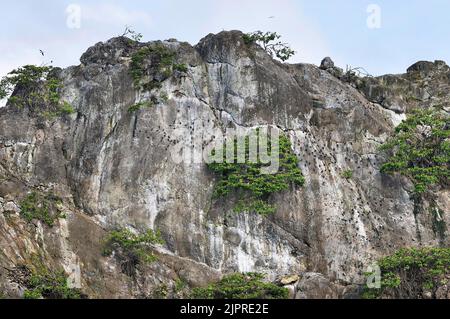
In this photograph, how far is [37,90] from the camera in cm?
2611

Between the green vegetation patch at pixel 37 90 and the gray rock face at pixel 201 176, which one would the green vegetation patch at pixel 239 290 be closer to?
the gray rock face at pixel 201 176

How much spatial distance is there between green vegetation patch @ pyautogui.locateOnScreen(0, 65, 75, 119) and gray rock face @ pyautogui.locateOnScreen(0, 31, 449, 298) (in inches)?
12.3

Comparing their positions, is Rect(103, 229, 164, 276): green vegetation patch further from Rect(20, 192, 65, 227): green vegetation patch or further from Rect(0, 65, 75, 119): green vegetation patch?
Rect(0, 65, 75, 119): green vegetation patch

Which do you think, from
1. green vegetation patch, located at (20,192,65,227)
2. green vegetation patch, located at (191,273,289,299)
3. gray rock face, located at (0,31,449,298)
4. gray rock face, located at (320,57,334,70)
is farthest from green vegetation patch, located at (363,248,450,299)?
green vegetation patch, located at (20,192,65,227)

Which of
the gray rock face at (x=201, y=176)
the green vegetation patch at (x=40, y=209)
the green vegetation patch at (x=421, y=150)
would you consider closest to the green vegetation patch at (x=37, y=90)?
the gray rock face at (x=201, y=176)

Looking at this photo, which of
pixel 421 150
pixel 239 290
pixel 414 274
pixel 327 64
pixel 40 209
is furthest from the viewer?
pixel 327 64

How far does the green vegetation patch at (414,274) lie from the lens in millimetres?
21578

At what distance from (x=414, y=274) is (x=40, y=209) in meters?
11.6

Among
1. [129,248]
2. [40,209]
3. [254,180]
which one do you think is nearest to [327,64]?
[254,180]

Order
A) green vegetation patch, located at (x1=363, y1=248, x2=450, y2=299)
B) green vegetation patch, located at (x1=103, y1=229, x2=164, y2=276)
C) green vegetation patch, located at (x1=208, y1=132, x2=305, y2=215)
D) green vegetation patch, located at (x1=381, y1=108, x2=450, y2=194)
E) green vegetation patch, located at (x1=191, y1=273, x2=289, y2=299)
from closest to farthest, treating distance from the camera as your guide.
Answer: green vegetation patch, located at (x1=191, y1=273, x2=289, y2=299), green vegetation patch, located at (x1=363, y1=248, x2=450, y2=299), green vegetation patch, located at (x1=103, y1=229, x2=164, y2=276), green vegetation patch, located at (x1=208, y1=132, x2=305, y2=215), green vegetation patch, located at (x1=381, y1=108, x2=450, y2=194)

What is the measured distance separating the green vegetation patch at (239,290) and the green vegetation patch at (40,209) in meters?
4.99

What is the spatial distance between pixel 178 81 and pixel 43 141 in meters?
5.23

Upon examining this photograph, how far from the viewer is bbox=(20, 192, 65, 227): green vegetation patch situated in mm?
22156

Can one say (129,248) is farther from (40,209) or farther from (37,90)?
(37,90)
